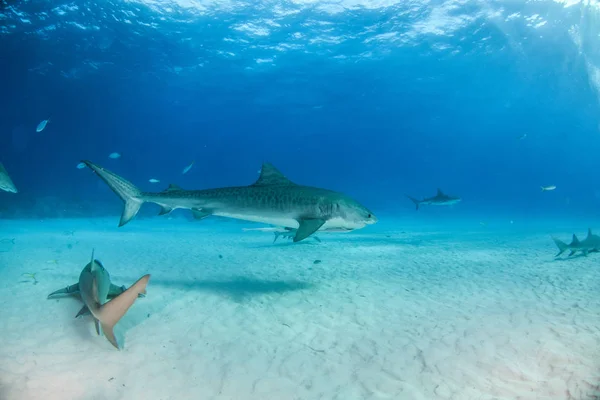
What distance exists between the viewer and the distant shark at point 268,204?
627 centimetres

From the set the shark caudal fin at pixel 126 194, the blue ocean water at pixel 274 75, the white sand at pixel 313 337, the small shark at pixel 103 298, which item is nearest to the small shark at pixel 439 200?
the white sand at pixel 313 337

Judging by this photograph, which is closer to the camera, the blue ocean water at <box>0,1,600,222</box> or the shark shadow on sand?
the shark shadow on sand

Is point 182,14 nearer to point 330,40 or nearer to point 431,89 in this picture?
point 330,40

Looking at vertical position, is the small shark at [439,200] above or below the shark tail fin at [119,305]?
above

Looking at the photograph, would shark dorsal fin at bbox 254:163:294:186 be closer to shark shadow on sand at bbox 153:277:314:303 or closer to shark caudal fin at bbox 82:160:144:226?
shark shadow on sand at bbox 153:277:314:303

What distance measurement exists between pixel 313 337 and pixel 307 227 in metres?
2.00

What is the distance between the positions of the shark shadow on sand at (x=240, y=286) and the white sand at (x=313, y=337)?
0.04 meters

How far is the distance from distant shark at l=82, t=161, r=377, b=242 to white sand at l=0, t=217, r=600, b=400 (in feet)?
5.23

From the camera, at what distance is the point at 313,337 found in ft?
15.6

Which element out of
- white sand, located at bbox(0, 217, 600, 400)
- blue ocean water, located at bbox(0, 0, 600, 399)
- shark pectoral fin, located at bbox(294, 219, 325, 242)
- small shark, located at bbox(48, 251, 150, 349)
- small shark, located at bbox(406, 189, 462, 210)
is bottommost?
white sand, located at bbox(0, 217, 600, 400)

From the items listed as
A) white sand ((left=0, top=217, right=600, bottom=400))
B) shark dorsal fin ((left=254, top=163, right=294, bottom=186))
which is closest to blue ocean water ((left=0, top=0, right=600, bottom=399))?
white sand ((left=0, top=217, right=600, bottom=400))

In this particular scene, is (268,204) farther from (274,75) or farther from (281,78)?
(281,78)

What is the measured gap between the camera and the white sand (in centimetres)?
348

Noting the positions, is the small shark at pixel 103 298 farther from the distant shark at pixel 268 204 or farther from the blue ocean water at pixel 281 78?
the blue ocean water at pixel 281 78
